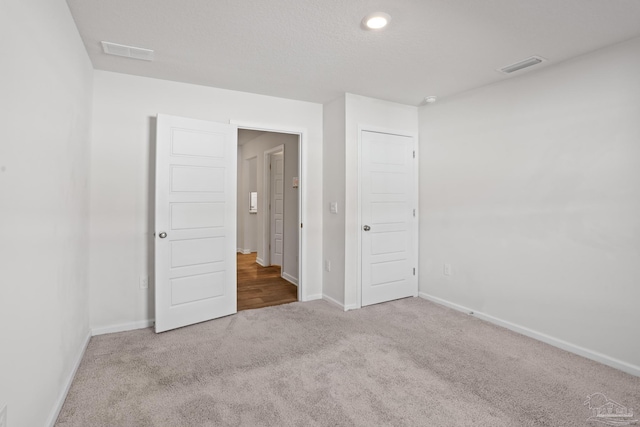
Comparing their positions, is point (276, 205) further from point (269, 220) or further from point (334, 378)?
point (334, 378)

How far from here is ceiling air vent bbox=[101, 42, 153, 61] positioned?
8.21 feet

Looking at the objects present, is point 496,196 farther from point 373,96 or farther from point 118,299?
point 118,299

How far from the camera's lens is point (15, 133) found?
1312mm

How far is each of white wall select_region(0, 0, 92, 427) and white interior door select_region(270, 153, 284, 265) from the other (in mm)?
3578

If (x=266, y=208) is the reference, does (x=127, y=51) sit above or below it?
above

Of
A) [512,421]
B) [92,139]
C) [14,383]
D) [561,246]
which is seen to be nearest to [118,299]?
[92,139]

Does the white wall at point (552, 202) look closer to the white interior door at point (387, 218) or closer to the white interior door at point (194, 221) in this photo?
the white interior door at point (387, 218)

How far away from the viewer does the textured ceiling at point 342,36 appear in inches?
79.1

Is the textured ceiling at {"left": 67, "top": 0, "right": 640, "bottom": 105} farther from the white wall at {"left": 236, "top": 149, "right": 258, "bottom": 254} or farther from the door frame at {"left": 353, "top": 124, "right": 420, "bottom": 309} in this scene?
the white wall at {"left": 236, "top": 149, "right": 258, "bottom": 254}

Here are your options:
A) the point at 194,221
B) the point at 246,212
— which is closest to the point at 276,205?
the point at 246,212

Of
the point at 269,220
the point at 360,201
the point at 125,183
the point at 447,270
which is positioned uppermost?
the point at 125,183

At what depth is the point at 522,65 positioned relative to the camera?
110 inches

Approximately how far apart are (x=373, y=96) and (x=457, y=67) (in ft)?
3.43

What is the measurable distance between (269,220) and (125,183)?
3.17 meters
